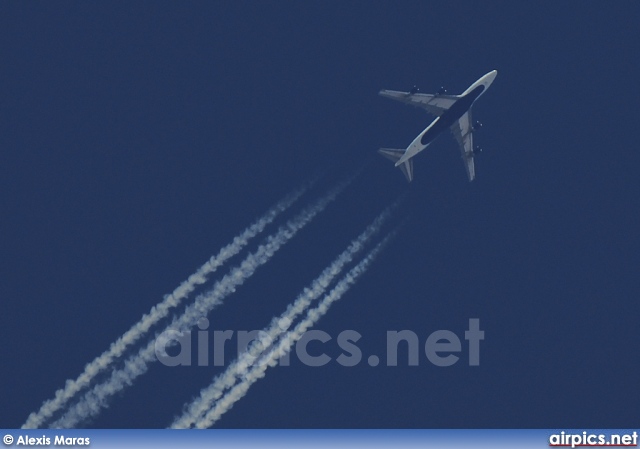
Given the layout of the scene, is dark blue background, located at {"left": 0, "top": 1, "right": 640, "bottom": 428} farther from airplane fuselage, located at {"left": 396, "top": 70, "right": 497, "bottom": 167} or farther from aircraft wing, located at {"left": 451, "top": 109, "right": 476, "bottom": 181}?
airplane fuselage, located at {"left": 396, "top": 70, "right": 497, "bottom": 167}

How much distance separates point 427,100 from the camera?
9962 cm

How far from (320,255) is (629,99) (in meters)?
38.2

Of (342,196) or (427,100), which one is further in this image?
(342,196)

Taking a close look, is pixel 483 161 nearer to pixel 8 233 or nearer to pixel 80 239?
pixel 80 239

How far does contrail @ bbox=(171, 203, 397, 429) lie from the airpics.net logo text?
75.3 inches

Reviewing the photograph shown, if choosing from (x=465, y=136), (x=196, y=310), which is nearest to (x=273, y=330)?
(x=196, y=310)

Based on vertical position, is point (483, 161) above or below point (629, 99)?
below

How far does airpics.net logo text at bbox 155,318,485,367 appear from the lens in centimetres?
9725

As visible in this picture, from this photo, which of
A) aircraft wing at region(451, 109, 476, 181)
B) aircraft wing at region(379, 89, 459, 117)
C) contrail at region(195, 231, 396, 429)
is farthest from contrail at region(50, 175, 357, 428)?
aircraft wing at region(451, 109, 476, 181)

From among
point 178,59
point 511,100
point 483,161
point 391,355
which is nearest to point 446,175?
point 483,161

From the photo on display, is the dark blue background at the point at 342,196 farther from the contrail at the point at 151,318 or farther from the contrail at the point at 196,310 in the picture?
the contrail at the point at 196,310

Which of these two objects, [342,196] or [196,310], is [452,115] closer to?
[342,196]

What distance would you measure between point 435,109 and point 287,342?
86.0 feet

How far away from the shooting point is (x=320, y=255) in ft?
345
